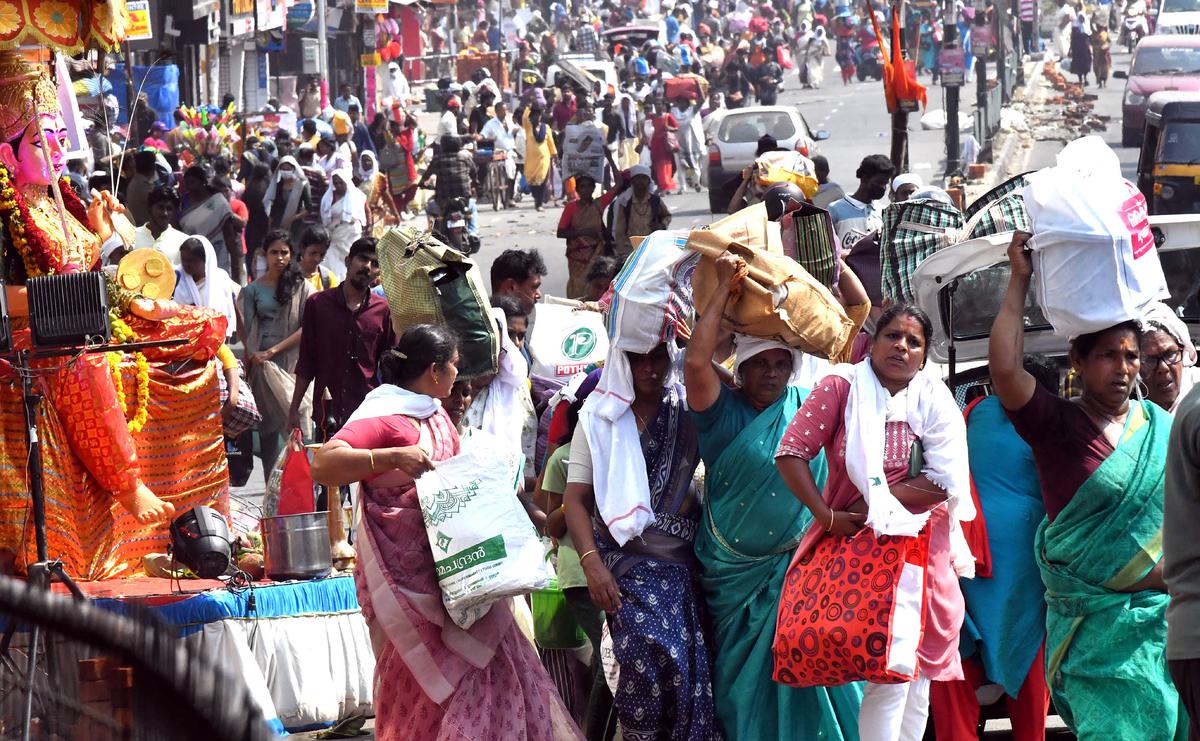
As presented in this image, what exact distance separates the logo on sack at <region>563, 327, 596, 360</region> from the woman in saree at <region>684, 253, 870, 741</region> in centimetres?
198

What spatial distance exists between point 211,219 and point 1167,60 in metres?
21.4

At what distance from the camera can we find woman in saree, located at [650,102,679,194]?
29812 mm

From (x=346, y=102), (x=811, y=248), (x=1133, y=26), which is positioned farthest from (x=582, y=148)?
(x=1133, y=26)

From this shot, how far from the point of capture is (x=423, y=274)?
Result: 6.57 metres

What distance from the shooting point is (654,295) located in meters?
5.36

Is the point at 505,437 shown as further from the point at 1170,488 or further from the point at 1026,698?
the point at 1170,488

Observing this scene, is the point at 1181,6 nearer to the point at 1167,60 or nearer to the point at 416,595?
the point at 1167,60

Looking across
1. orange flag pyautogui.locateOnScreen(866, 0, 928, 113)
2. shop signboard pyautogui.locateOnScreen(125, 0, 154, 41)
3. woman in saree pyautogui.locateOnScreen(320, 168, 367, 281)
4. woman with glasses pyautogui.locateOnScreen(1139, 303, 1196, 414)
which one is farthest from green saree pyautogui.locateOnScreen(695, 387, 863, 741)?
shop signboard pyautogui.locateOnScreen(125, 0, 154, 41)

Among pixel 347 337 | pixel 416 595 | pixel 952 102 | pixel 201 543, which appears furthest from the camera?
pixel 952 102

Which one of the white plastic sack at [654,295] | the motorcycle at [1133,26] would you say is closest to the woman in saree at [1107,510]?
the white plastic sack at [654,295]

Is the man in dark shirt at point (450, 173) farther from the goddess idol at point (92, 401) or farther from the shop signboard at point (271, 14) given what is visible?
the shop signboard at point (271, 14)

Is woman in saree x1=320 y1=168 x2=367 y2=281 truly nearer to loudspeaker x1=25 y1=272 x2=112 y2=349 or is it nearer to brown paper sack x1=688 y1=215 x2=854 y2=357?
loudspeaker x1=25 y1=272 x2=112 y2=349

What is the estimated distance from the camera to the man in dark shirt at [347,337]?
8391 mm

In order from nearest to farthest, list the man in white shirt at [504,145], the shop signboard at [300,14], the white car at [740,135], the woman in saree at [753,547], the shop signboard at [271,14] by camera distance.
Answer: the woman in saree at [753,547]
the white car at [740,135]
the man in white shirt at [504,145]
the shop signboard at [271,14]
the shop signboard at [300,14]
